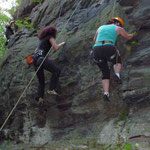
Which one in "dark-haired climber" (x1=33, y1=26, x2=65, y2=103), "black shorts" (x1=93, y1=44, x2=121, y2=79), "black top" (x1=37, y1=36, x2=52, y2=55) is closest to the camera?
"black shorts" (x1=93, y1=44, x2=121, y2=79)

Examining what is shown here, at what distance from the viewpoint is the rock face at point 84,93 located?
5.89 meters

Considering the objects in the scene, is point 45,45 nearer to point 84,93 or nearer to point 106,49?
point 84,93

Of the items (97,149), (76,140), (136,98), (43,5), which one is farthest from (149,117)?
(43,5)

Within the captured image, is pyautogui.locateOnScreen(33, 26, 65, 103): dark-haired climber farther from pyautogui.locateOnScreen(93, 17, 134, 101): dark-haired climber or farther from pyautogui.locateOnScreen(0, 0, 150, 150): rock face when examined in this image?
pyautogui.locateOnScreen(93, 17, 134, 101): dark-haired climber

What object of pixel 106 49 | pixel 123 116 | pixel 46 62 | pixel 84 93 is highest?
pixel 106 49

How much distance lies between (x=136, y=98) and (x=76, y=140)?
182cm

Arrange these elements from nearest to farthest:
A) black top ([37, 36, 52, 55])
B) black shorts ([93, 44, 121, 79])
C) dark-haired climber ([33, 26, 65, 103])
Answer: black shorts ([93, 44, 121, 79]) < dark-haired climber ([33, 26, 65, 103]) < black top ([37, 36, 52, 55])

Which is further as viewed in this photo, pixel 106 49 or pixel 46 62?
pixel 46 62

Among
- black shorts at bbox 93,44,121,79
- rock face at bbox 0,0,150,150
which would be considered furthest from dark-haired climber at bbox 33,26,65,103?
black shorts at bbox 93,44,121,79

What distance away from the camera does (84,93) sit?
265 inches

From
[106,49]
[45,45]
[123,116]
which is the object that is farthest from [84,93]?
[45,45]

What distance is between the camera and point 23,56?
27.5ft

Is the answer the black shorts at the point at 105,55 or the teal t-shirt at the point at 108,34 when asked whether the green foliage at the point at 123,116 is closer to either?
the black shorts at the point at 105,55

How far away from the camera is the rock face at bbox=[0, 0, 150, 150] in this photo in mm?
5888
